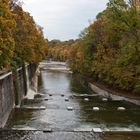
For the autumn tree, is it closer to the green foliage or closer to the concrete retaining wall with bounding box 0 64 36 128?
the concrete retaining wall with bounding box 0 64 36 128

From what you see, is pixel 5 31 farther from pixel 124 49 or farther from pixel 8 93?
pixel 124 49

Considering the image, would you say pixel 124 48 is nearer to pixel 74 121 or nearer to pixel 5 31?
pixel 74 121

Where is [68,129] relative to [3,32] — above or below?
below

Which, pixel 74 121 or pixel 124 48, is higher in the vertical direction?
pixel 124 48

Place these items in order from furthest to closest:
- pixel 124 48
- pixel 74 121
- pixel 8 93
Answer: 1. pixel 124 48
2. pixel 8 93
3. pixel 74 121

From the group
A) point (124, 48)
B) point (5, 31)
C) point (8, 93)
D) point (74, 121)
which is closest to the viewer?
point (5, 31)

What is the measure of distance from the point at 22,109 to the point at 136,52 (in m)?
17.6

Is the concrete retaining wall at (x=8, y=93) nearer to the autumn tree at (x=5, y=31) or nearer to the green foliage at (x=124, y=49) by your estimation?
the autumn tree at (x=5, y=31)

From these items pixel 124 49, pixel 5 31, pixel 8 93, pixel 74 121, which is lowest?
pixel 74 121

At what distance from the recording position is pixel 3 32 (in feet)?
109

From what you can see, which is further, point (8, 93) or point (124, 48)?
point (124, 48)

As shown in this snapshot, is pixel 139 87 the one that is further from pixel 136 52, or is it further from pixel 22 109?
pixel 22 109

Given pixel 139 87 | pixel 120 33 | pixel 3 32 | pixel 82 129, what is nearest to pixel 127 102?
pixel 139 87

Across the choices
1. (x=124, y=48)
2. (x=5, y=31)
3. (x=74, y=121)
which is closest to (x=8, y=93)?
(x=74, y=121)
